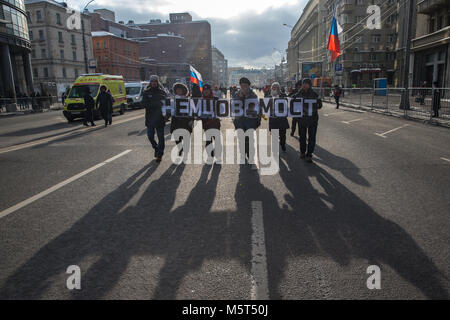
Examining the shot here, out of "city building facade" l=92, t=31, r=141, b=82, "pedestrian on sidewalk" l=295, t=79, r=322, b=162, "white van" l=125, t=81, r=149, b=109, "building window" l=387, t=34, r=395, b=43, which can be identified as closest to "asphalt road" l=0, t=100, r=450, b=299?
"pedestrian on sidewalk" l=295, t=79, r=322, b=162

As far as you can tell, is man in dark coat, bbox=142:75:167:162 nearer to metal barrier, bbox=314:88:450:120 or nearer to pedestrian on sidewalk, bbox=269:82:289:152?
pedestrian on sidewalk, bbox=269:82:289:152

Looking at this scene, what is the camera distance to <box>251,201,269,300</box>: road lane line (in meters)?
2.78

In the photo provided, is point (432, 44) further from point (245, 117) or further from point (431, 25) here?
point (245, 117)

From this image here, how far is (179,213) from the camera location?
4.63 m

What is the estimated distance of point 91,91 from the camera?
19.5 m

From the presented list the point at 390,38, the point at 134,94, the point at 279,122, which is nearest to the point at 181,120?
the point at 279,122

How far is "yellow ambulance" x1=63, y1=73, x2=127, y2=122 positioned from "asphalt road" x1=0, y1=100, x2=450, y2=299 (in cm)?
1119

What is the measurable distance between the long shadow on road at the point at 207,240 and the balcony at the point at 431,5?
1381 inches


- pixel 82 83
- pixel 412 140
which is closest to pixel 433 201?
pixel 412 140

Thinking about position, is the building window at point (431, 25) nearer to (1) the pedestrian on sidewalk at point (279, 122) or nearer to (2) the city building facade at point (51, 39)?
(1) the pedestrian on sidewalk at point (279, 122)

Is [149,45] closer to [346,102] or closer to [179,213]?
[346,102]

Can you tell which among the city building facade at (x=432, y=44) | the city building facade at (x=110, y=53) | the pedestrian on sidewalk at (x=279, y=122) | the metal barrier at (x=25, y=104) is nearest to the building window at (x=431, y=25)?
the city building facade at (x=432, y=44)

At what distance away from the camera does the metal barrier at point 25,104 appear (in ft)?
94.2

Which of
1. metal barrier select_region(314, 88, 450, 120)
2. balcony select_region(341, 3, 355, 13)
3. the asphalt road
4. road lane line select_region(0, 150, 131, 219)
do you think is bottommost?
the asphalt road
